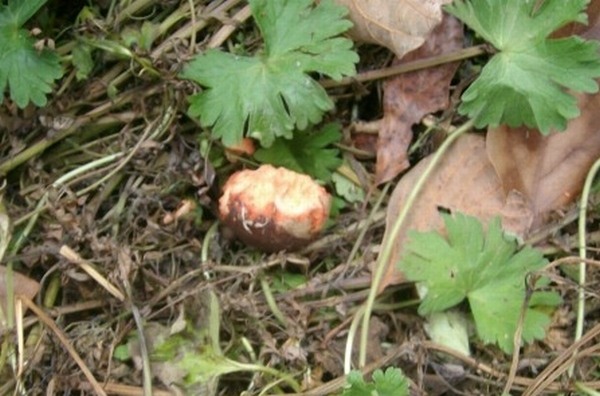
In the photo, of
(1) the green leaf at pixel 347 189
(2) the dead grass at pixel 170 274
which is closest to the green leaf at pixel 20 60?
(2) the dead grass at pixel 170 274

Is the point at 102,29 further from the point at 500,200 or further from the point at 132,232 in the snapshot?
the point at 500,200

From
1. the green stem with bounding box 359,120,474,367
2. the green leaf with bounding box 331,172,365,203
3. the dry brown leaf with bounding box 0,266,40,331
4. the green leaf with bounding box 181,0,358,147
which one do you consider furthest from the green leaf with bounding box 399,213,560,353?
the dry brown leaf with bounding box 0,266,40,331

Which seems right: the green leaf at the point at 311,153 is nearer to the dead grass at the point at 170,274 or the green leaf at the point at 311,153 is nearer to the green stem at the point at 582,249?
the dead grass at the point at 170,274

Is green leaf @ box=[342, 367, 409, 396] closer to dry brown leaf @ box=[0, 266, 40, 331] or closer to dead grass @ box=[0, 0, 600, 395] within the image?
dead grass @ box=[0, 0, 600, 395]

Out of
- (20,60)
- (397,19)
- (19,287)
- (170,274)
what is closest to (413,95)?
(397,19)

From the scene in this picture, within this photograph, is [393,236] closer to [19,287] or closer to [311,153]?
[311,153]
